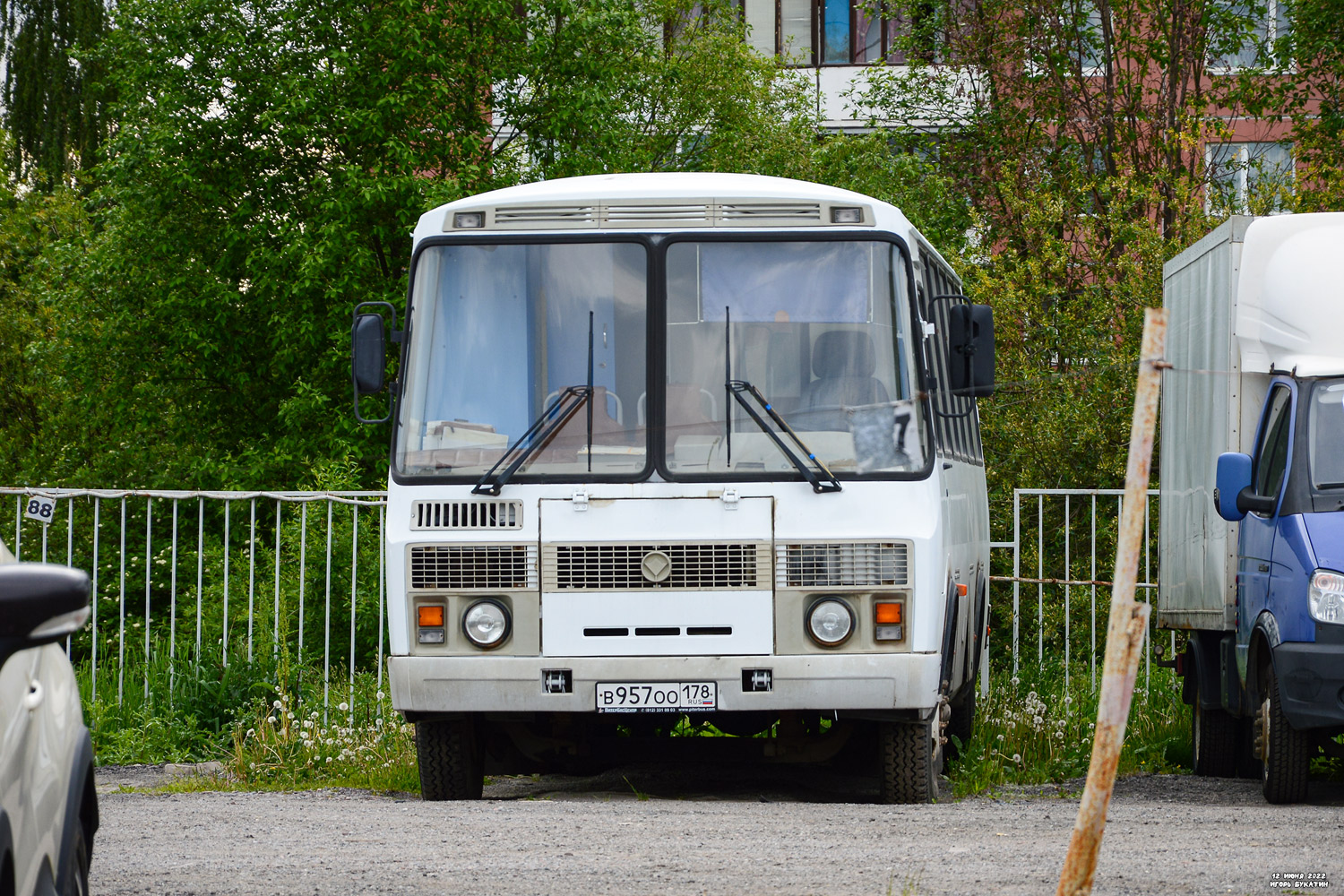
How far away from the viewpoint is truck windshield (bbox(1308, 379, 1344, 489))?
857 cm

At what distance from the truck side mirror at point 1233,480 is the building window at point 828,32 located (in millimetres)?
26729

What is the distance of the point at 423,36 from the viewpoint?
20.1 metres

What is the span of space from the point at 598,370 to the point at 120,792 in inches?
139

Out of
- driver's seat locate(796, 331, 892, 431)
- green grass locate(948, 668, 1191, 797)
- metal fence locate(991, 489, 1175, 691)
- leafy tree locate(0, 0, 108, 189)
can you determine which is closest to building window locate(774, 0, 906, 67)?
leafy tree locate(0, 0, 108, 189)

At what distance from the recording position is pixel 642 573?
8148 mm

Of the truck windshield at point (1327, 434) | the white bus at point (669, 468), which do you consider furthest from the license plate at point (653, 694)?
the truck windshield at point (1327, 434)

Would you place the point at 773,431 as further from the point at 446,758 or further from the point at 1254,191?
the point at 1254,191

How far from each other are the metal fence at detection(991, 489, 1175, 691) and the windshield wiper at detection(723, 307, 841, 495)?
5446 mm

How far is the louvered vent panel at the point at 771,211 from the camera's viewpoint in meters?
8.49

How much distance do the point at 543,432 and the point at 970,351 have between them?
2.22m

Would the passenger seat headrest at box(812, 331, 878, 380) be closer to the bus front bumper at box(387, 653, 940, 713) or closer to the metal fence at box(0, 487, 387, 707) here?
the bus front bumper at box(387, 653, 940, 713)

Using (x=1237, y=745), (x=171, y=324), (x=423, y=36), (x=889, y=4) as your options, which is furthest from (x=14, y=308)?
(x=1237, y=745)

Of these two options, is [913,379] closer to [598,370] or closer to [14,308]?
[598,370]

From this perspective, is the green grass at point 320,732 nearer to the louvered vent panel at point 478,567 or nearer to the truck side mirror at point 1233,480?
the louvered vent panel at point 478,567
